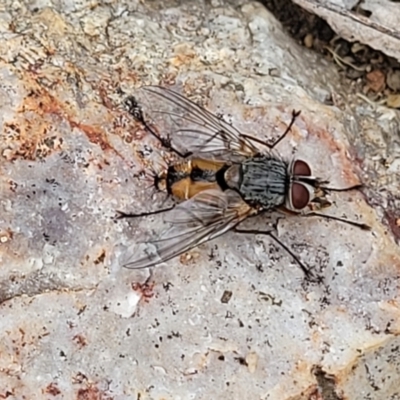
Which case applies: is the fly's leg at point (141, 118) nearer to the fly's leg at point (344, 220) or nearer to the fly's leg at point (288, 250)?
the fly's leg at point (288, 250)

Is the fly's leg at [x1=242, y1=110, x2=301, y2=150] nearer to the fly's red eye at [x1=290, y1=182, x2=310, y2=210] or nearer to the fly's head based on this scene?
the fly's head

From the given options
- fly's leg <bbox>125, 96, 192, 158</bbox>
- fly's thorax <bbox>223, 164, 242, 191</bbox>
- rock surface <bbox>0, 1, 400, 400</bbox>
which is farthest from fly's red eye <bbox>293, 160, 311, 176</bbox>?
fly's leg <bbox>125, 96, 192, 158</bbox>

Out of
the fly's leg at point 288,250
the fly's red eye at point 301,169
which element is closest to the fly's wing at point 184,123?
the fly's red eye at point 301,169

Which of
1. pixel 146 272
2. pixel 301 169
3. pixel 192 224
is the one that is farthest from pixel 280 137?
pixel 146 272

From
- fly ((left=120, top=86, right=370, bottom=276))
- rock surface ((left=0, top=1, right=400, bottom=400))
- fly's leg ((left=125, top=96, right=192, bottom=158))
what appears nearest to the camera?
rock surface ((left=0, top=1, right=400, bottom=400))

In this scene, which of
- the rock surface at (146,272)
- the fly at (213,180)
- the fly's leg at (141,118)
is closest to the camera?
the rock surface at (146,272)

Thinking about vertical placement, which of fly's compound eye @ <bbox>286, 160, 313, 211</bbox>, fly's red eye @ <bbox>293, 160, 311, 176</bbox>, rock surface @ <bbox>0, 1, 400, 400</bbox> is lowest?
rock surface @ <bbox>0, 1, 400, 400</bbox>

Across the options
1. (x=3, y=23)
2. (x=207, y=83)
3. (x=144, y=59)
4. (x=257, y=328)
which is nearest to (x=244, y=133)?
(x=207, y=83)
